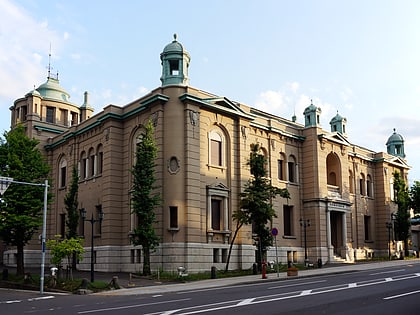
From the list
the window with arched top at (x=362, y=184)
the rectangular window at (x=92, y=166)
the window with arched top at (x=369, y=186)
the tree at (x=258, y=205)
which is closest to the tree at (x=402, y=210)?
the window with arched top at (x=369, y=186)

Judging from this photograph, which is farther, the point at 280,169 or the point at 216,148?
the point at 280,169

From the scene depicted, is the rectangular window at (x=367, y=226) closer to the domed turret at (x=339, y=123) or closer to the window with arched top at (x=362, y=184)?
the window with arched top at (x=362, y=184)

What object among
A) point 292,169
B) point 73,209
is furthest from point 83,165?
point 292,169

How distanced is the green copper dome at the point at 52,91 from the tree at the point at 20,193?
19383mm

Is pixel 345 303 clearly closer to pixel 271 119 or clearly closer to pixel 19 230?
pixel 19 230

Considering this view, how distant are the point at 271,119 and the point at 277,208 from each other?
26.8 ft

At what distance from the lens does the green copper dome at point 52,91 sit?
2253 inches

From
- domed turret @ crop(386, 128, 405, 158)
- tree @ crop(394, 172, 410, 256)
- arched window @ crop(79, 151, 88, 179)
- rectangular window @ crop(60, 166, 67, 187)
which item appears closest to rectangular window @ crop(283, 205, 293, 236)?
tree @ crop(394, 172, 410, 256)

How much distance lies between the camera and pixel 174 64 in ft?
127

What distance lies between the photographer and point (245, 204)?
1405 inches

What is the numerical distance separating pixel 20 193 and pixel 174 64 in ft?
49.8

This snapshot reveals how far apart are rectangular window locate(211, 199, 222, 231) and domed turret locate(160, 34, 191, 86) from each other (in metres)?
9.56

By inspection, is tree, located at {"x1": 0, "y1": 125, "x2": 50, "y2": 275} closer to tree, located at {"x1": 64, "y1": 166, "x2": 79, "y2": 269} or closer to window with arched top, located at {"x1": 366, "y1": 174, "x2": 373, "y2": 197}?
tree, located at {"x1": 64, "y1": 166, "x2": 79, "y2": 269}

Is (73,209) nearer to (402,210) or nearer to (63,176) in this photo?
(63,176)
